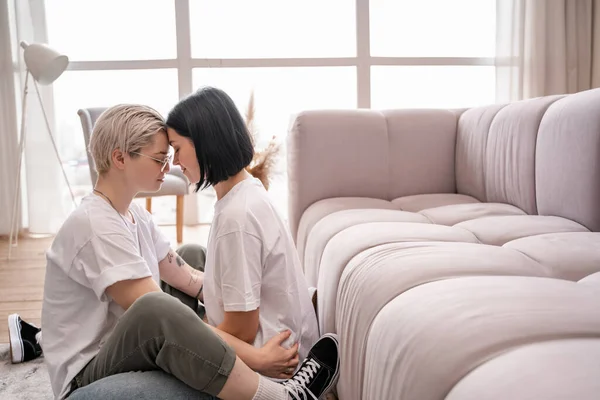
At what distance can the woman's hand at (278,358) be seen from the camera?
4.01 ft

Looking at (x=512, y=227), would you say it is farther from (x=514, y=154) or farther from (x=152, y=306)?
(x=152, y=306)

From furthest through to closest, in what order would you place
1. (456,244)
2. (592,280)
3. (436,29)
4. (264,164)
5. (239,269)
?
1. (436,29)
2. (264,164)
3. (456,244)
4. (239,269)
5. (592,280)

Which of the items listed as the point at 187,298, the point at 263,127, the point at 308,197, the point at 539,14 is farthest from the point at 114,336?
the point at 539,14

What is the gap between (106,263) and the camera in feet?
3.98

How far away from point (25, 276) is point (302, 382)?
2287 mm

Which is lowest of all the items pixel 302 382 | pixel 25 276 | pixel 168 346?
pixel 25 276

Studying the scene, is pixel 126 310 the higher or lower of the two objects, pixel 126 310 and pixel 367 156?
the lower

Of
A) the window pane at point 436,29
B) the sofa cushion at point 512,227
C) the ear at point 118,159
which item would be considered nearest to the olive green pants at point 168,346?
the ear at point 118,159

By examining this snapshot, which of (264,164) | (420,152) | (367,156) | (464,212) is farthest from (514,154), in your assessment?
(264,164)

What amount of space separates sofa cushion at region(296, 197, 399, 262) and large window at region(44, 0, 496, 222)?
223 cm

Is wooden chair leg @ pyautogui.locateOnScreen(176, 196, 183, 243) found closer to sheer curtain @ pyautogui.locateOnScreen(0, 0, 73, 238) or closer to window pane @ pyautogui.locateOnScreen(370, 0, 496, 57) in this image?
sheer curtain @ pyautogui.locateOnScreen(0, 0, 73, 238)

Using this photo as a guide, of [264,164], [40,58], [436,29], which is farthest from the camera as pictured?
[436,29]

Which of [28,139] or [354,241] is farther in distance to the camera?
[28,139]

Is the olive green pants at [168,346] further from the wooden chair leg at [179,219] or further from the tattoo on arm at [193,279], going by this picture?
the wooden chair leg at [179,219]
